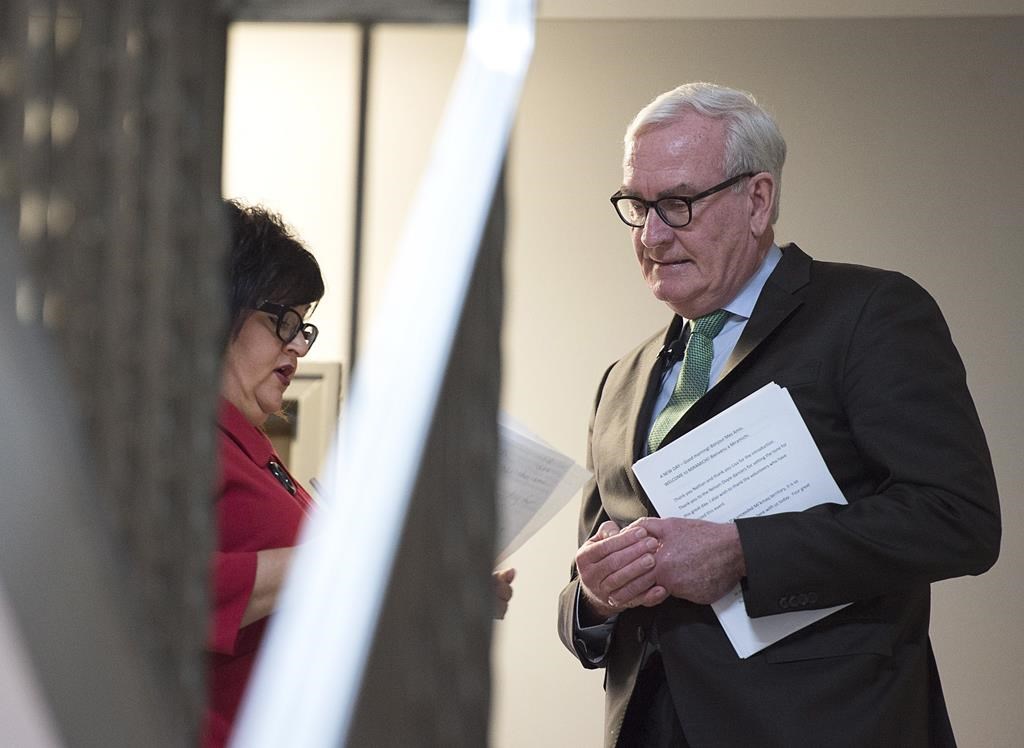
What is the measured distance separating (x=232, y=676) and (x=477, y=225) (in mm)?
974

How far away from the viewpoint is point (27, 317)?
0.35 meters

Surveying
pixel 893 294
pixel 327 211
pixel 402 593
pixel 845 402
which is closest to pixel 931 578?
pixel 845 402

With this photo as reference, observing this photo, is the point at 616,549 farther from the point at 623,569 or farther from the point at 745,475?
the point at 745,475

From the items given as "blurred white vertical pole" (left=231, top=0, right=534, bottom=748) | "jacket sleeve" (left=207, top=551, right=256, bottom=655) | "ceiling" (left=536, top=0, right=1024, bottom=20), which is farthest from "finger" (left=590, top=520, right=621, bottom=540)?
"ceiling" (left=536, top=0, right=1024, bottom=20)

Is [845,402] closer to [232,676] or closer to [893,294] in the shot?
[893,294]

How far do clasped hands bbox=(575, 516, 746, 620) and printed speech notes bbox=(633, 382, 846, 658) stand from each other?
4cm

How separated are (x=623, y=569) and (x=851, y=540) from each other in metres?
0.27

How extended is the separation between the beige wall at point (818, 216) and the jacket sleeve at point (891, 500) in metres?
2.59

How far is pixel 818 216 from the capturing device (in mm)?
3988

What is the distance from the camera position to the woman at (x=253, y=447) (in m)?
1.18

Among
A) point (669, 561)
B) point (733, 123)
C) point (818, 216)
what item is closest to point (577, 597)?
point (669, 561)

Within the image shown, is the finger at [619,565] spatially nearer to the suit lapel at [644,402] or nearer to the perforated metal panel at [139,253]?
the suit lapel at [644,402]

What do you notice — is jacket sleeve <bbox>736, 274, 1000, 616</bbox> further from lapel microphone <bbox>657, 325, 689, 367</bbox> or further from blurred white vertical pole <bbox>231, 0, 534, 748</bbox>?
blurred white vertical pole <bbox>231, 0, 534, 748</bbox>

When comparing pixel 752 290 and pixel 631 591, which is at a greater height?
pixel 752 290
